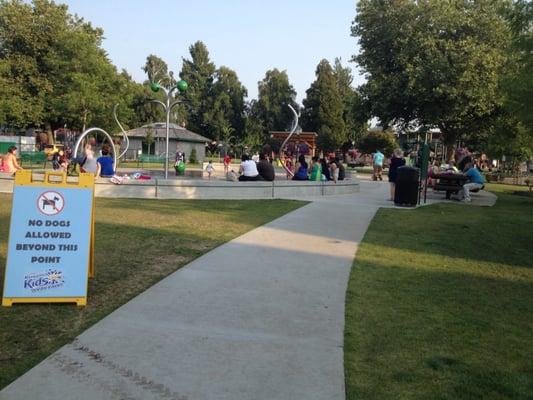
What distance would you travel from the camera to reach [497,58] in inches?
1235

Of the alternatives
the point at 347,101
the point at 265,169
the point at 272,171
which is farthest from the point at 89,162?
the point at 347,101

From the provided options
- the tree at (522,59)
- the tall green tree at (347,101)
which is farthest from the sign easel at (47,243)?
the tall green tree at (347,101)

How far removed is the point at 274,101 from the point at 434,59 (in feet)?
145

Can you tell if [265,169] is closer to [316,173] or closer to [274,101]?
[316,173]

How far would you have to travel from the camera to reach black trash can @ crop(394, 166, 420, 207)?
47.7 ft

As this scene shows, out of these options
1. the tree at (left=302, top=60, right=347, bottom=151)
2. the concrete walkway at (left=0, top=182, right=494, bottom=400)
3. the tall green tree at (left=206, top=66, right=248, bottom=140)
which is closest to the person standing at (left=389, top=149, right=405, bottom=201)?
the concrete walkway at (left=0, top=182, right=494, bottom=400)

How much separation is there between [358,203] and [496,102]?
20411 mm

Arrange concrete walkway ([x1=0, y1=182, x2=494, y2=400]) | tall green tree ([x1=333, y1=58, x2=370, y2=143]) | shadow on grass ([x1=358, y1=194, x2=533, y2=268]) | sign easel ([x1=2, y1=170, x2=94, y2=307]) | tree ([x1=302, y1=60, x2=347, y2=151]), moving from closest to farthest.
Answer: concrete walkway ([x1=0, y1=182, x2=494, y2=400]) → sign easel ([x1=2, y1=170, x2=94, y2=307]) → shadow on grass ([x1=358, y1=194, x2=533, y2=268]) → tall green tree ([x1=333, y1=58, x2=370, y2=143]) → tree ([x1=302, y1=60, x2=347, y2=151])

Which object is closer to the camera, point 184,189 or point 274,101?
point 184,189

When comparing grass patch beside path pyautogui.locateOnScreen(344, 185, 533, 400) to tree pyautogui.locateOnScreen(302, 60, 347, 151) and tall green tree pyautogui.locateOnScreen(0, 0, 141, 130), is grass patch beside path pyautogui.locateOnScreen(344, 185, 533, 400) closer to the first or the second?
tall green tree pyautogui.locateOnScreen(0, 0, 141, 130)

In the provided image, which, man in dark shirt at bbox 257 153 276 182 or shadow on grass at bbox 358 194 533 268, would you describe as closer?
shadow on grass at bbox 358 194 533 268

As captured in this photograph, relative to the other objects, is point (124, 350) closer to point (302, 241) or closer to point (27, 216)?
point (27, 216)

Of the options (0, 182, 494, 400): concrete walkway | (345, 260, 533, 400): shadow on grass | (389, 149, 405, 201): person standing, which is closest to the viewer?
(0, 182, 494, 400): concrete walkway

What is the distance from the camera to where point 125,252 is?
7.28m
